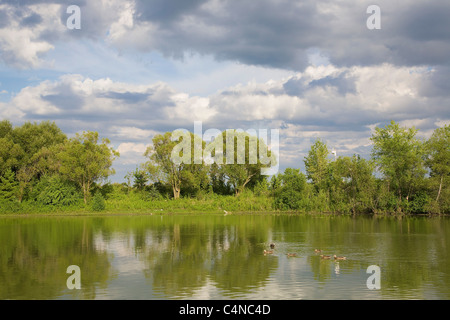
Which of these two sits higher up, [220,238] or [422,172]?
[422,172]

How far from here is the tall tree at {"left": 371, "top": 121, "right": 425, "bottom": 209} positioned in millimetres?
51344

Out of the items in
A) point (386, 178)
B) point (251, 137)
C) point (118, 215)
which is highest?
point (251, 137)

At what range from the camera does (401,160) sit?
51750 millimetres

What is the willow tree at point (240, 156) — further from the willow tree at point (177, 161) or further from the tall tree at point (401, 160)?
the tall tree at point (401, 160)

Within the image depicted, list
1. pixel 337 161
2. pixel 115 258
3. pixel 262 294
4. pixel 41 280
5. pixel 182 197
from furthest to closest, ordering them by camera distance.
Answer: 1. pixel 182 197
2. pixel 337 161
3. pixel 115 258
4. pixel 41 280
5. pixel 262 294

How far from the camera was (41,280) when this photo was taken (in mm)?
16219

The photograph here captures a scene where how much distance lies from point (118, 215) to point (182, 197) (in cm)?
1267

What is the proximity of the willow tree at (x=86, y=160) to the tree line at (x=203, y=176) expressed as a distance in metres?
0.12

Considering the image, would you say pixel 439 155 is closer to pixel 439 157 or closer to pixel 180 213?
pixel 439 157

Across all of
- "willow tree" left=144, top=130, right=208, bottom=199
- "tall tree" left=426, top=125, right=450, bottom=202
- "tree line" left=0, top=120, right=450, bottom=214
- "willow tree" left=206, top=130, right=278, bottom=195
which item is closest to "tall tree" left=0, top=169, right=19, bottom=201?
"tree line" left=0, top=120, right=450, bottom=214

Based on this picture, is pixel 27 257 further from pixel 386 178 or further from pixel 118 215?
pixel 386 178

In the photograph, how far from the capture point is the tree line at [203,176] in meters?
51.1

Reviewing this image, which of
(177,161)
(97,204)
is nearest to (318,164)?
(177,161)

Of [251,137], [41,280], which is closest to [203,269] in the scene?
[41,280]
